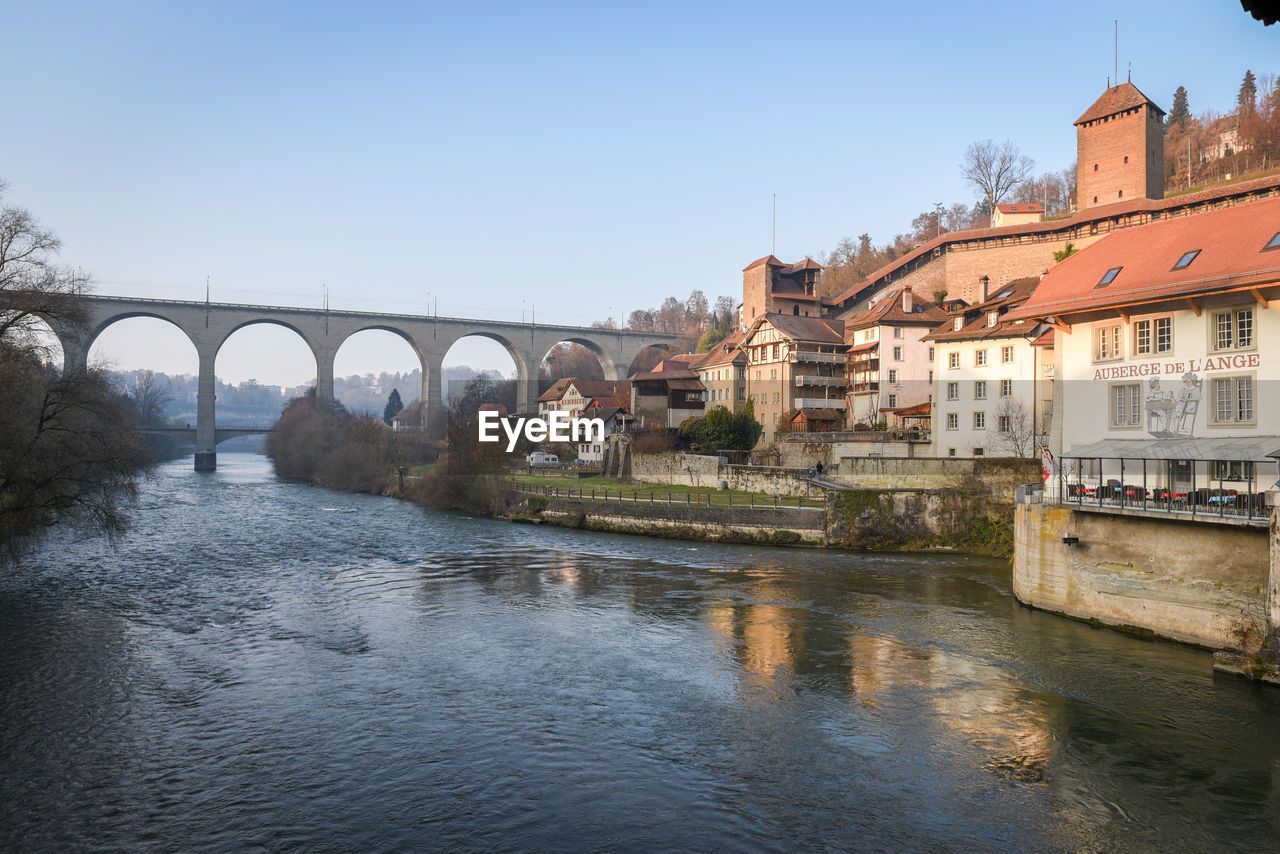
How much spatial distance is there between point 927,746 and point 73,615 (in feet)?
63.6

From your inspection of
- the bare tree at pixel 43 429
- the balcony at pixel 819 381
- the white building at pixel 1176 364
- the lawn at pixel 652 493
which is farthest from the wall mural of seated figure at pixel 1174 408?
the balcony at pixel 819 381

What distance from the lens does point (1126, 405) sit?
20703 millimetres

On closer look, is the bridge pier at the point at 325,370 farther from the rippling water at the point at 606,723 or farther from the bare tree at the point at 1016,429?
the bare tree at the point at 1016,429

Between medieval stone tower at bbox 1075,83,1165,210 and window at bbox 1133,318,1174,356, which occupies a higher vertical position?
medieval stone tower at bbox 1075,83,1165,210

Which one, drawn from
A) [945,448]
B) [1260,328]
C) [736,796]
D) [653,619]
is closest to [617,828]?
[736,796]

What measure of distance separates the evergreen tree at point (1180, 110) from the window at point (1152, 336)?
8421 cm

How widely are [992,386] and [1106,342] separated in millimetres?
15512

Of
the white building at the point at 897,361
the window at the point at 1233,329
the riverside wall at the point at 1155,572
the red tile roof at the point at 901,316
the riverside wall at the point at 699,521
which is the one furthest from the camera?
the white building at the point at 897,361

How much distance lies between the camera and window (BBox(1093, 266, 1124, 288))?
21.8 m

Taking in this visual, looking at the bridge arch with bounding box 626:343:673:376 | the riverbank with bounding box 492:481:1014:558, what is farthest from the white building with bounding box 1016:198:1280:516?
the bridge arch with bounding box 626:343:673:376

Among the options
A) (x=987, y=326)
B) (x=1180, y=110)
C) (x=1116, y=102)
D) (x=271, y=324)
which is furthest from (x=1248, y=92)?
(x=271, y=324)

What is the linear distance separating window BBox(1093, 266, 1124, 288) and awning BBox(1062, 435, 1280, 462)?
13.9 ft

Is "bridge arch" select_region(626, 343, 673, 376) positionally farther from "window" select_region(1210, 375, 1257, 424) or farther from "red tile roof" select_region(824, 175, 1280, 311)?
"window" select_region(1210, 375, 1257, 424)

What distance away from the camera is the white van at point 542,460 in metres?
58.2
